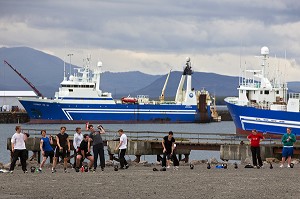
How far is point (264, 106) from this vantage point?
259ft

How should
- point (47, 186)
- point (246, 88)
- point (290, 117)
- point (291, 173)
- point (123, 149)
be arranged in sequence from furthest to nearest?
point (246, 88) → point (290, 117) → point (123, 149) → point (291, 173) → point (47, 186)

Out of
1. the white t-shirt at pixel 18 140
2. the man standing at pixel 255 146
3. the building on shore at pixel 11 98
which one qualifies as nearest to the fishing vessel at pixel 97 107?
the building on shore at pixel 11 98

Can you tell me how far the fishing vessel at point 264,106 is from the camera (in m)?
73.7

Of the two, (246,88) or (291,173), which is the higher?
(246,88)

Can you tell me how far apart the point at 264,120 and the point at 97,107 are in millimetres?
57673

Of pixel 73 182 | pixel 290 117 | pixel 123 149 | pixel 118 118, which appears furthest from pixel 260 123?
pixel 118 118

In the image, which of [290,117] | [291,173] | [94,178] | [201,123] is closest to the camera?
[94,178]

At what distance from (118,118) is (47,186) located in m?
109

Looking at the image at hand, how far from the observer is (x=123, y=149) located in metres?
32.8

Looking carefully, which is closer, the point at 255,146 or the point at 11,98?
the point at 255,146

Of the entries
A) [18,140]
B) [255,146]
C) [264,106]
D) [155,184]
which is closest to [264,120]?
[264,106]

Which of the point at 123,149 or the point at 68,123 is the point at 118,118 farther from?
the point at 123,149

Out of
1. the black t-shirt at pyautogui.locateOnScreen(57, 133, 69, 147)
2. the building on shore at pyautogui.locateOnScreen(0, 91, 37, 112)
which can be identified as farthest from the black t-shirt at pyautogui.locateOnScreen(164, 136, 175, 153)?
the building on shore at pyautogui.locateOnScreen(0, 91, 37, 112)

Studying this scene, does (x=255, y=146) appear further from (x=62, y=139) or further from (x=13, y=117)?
(x=13, y=117)
